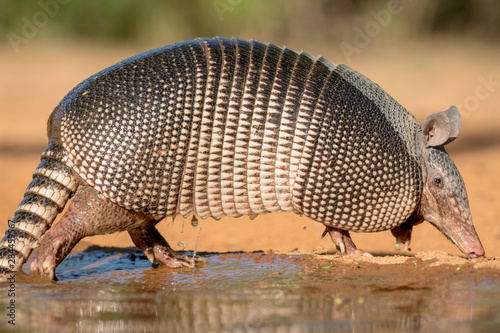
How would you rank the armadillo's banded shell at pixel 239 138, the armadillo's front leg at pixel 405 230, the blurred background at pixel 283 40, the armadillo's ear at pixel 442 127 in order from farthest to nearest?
the blurred background at pixel 283 40
the armadillo's front leg at pixel 405 230
the armadillo's ear at pixel 442 127
the armadillo's banded shell at pixel 239 138

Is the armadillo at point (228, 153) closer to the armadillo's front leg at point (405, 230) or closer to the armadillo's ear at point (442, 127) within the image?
the armadillo's ear at point (442, 127)

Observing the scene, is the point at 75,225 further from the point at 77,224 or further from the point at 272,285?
the point at 272,285

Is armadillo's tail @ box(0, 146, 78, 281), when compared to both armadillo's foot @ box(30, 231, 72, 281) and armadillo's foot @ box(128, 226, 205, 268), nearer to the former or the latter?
armadillo's foot @ box(30, 231, 72, 281)

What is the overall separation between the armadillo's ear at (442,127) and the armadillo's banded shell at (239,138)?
242mm

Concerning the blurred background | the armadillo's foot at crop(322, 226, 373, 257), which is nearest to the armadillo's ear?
the armadillo's foot at crop(322, 226, 373, 257)

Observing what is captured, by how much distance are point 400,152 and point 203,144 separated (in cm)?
226

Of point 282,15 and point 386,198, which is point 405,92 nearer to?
point 282,15

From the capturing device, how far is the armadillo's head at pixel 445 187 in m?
7.81

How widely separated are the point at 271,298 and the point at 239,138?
185 centimetres

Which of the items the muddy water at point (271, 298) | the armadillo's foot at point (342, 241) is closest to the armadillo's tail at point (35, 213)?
the muddy water at point (271, 298)

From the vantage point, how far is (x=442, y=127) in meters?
7.83

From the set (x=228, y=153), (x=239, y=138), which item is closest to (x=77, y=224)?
(x=228, y=153)

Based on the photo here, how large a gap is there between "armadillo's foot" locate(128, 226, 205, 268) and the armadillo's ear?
3250 mm

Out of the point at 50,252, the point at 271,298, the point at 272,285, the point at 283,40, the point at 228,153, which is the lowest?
the point at 271,298
